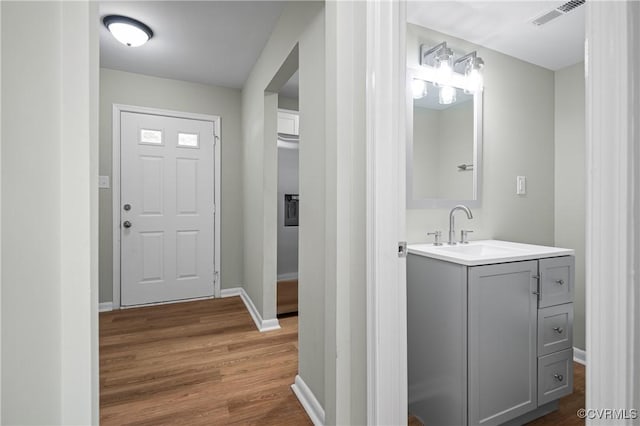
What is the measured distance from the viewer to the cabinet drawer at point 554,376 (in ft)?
4.96

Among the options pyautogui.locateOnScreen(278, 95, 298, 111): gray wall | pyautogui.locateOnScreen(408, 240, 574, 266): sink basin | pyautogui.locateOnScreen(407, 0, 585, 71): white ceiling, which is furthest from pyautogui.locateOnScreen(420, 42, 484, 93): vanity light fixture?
pyautogui.locateOnScreen(278, 95, 298, 111): gray wall

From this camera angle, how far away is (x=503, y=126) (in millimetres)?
2146

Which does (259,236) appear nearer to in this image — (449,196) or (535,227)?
(449,196)

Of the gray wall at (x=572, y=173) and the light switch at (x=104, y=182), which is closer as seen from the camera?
the gray wall at (x=572, y=173)

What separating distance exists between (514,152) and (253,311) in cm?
262

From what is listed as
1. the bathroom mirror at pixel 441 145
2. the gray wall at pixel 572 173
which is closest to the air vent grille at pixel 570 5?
the bathroom mirror at pixel 441 145

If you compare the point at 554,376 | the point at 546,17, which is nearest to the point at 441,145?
the point at 546,17

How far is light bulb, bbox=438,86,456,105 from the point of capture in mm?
1943

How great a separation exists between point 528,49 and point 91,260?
8.97 ft

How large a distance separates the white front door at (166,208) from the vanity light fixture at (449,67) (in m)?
2.52

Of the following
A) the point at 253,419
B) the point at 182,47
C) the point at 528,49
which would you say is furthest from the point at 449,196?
the point at 182,47

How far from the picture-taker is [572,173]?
2.25 m

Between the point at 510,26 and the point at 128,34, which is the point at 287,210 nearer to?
the point at 128,34

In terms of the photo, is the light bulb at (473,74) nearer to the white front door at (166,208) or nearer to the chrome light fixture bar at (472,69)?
the chrome light fixture bar at (472,69)
